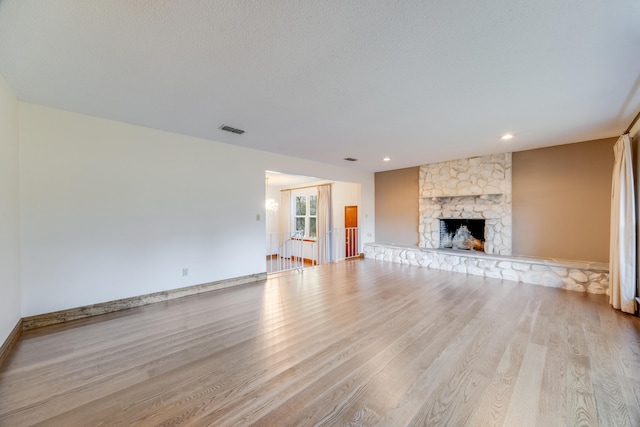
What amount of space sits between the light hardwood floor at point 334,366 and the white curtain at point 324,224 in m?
4.44

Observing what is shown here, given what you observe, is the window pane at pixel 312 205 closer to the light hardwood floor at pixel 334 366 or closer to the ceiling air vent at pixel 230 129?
the ceiling air vent at pixel 230 129

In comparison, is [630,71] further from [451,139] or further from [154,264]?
[154,264]

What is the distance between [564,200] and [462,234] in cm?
193

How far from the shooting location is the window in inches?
347

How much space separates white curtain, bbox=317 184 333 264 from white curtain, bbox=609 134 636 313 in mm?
5883

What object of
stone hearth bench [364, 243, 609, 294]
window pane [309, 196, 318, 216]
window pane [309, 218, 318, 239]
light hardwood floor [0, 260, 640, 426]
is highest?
window pane [309, 196, 318, 216]

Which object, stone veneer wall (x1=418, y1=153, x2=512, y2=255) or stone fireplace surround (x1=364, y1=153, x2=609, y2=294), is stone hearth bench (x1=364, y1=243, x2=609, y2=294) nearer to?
stone fireplace surround (x1=364, y1=153, x2=609, y2=294)

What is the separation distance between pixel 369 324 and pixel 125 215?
3481 mm

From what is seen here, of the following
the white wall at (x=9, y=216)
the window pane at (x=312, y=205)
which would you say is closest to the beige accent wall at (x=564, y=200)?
the window pane at (x=312, y=205)

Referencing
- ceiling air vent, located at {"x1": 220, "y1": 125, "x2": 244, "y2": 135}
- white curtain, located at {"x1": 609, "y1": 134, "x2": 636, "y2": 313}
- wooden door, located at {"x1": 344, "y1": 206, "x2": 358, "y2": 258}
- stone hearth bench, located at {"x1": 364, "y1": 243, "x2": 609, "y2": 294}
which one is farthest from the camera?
wooden door, located at {"x1": 344, "y1": 206, "x2": 358, "y2": 258}

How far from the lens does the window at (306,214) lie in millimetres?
8820

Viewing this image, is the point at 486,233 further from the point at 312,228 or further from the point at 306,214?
the point at 306,214

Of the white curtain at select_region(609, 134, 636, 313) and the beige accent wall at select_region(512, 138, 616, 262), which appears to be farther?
the beige accent wall at select_region(512, 138, 616, 262)

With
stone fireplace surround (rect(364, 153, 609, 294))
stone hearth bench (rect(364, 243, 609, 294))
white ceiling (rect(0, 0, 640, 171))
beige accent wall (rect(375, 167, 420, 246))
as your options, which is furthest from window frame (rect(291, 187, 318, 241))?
white ceiling (rect(0, 0, 640, 171))
